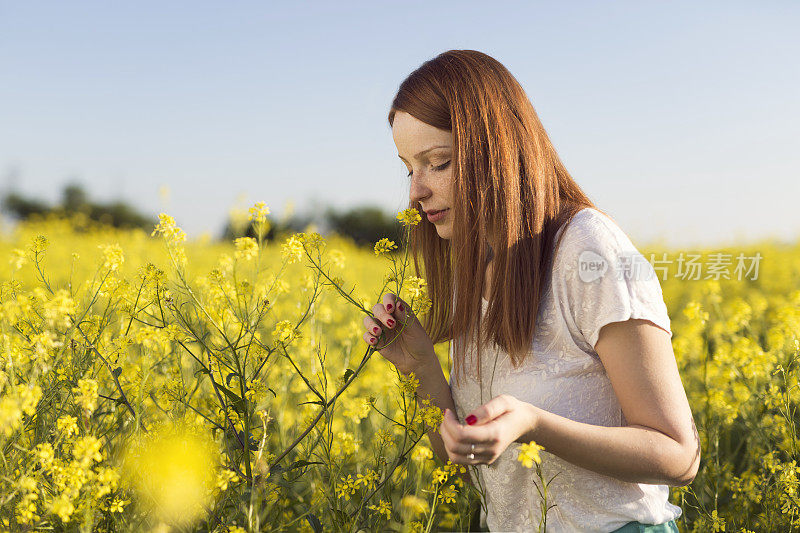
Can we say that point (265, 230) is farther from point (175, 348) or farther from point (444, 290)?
point (444, 290)

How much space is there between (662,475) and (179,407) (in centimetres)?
117

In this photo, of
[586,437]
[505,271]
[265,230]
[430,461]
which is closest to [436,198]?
[505,271]

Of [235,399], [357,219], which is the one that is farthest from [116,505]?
[357,219]

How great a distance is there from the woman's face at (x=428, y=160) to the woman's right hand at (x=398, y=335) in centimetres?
27

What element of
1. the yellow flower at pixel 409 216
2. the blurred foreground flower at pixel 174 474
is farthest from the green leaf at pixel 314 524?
the yellow flower at pixel 409 216

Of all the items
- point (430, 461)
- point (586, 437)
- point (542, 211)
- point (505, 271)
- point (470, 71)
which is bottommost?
point (430, 461)

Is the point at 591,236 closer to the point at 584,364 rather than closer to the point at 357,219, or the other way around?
the point at 584,364

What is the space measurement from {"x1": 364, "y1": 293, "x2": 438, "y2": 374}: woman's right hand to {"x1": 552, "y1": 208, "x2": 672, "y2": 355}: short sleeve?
1.16 ft

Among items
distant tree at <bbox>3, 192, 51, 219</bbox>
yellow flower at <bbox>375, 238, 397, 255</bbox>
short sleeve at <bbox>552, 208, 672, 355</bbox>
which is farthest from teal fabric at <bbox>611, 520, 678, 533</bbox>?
distant tree at <bbox>3, 192, 51, 219</bbox>

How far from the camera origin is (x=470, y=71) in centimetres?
154

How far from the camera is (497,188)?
146cm

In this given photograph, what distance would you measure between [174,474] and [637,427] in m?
0.98

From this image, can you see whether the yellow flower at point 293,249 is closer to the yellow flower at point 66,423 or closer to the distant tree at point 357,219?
the yellow flower at point 66,423

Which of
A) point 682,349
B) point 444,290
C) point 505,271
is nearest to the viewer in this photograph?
point 505,271
